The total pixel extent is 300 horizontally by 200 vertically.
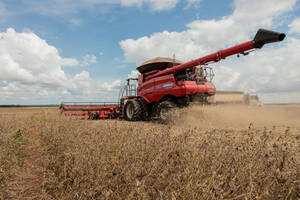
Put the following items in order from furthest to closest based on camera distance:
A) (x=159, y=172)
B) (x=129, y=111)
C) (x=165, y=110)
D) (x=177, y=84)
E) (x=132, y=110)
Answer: (x=129, y=111) < (x=132, y=110) < (x=165, y=110) < (x=177, y=84) < (x=159, y=172)

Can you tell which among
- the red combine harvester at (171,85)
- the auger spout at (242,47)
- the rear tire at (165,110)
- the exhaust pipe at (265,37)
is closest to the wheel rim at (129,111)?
the red combine harvester at (171,85)

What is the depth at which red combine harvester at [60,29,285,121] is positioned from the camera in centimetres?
579

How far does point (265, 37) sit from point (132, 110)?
271 inches

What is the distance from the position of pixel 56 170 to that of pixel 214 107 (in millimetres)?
6103

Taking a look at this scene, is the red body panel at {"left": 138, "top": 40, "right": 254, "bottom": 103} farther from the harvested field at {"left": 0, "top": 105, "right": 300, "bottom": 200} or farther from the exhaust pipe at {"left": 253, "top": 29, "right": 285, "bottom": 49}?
the harvested field at {"left": 0, "top": 105, "right": 300, "bottom": 200}

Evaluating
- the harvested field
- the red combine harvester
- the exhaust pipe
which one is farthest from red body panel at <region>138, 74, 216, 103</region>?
the harvested field

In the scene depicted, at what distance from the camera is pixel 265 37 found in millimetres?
4719

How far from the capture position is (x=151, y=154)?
2443 mm

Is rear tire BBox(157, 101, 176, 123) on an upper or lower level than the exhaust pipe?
lower

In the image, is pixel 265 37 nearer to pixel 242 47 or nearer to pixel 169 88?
pixel 242 47

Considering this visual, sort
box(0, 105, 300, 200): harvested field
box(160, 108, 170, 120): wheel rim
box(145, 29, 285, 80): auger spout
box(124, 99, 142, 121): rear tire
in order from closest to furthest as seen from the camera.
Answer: box(0, 105, 300, 200): harvested field < box(145, 29, 285, 80): auger spout < box(160, 108, 170, 120): wheel rim < box(124, 99, 142, 121): rear tire

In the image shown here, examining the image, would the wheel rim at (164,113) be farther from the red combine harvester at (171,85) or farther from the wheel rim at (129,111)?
the wheel rim at (129,111)

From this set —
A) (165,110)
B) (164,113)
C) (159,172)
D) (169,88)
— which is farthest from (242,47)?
(159,172)

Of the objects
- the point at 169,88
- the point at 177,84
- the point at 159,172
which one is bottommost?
the point at 159,172
